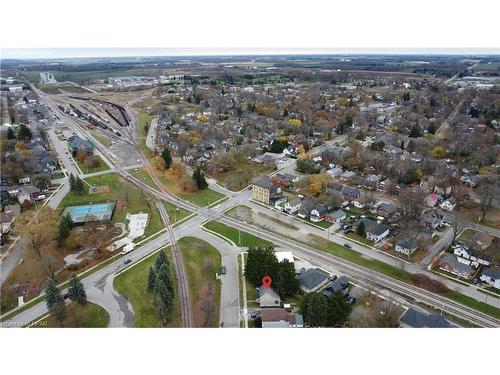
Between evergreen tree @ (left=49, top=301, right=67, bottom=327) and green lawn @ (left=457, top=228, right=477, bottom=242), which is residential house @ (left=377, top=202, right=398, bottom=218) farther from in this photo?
evergreen tree @ (left=49, top=301, right=67, bottom=327)

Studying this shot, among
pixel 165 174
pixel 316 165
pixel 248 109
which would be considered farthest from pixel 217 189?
pixel 248 109

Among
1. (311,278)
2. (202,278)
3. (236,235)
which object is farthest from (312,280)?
(236,235)

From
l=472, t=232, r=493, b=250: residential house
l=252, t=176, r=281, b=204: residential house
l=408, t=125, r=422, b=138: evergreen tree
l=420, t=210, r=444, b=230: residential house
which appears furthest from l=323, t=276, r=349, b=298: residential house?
l=408, t=125, r=422, b=138: evergreen tree

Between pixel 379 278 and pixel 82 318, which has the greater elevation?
pixel 82 318

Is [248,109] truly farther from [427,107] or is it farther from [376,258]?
[376,258]

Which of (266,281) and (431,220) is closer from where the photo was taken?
(266,281)

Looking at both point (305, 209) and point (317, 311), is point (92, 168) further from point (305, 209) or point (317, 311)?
point (317, 311)
